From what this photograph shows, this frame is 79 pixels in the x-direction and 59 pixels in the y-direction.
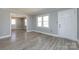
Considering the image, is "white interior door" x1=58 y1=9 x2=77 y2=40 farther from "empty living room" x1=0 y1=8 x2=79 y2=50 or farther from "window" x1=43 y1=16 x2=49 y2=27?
"window" x1=43 y1=16 x2=49 y2=27

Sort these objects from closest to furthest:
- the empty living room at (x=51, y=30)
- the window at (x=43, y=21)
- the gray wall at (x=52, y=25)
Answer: the empty living room at (x=51, y=30), the gray wall at (x=52, y=25), the window at (x=43, y=21)

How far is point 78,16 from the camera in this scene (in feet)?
9.78

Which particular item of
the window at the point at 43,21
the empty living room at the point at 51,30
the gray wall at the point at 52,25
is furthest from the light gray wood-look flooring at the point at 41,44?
the window at the point at 43,21

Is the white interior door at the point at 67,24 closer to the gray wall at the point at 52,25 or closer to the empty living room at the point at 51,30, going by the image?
the empty living room at the point at 51,30

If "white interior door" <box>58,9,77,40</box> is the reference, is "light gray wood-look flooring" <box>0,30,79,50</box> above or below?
below

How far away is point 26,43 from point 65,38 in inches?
57.3

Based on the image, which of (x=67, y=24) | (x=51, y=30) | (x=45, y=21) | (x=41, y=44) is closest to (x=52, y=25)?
(x=51, y=30)

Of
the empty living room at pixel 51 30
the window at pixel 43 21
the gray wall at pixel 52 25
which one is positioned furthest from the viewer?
the window at pixel 43 21

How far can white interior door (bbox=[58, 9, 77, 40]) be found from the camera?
2936 millimetres

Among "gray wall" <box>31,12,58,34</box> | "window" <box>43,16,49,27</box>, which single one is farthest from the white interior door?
"window" <box>43,16,49,27</box>

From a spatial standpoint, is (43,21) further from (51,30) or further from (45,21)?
(51,30)

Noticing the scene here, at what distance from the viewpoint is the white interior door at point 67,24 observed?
2.94 metres
